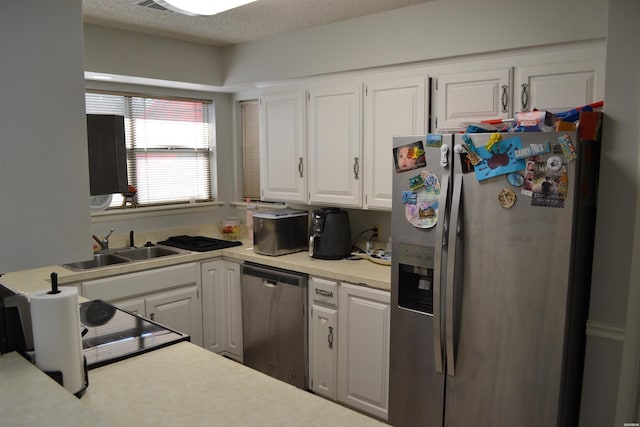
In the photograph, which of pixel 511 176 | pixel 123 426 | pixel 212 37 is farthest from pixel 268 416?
pixel 212 37

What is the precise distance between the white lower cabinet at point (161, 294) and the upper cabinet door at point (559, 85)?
7.95 feet

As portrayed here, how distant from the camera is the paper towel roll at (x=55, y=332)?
1.34 metres

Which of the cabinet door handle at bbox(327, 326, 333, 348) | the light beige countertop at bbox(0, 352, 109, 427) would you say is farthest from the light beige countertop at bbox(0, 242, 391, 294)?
the light beige countertop at bbox(0, 352, 109, 427)

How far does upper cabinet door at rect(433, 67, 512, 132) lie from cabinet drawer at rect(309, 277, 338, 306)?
113 centimetres

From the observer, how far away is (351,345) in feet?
9.68

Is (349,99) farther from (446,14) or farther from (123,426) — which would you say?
(123,426)

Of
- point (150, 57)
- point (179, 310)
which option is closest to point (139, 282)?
point (179, 310)

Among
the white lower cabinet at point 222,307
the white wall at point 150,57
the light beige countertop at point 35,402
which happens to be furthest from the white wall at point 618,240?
the white wall at point 150,57

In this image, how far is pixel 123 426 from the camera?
1.29m

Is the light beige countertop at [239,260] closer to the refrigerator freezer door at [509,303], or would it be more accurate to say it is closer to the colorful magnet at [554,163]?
the refrigerator freezer door at [509,303]

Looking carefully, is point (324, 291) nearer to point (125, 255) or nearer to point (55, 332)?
point (125, 255)

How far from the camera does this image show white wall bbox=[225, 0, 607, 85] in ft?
7.64

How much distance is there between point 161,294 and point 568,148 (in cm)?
265

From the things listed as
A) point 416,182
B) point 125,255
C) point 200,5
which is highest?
point 200,5
